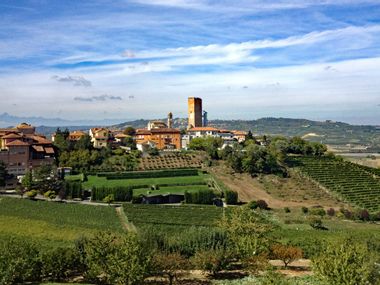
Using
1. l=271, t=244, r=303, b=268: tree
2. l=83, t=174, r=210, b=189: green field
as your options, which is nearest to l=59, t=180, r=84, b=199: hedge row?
l=83, t=174, r=210, b=189: green field

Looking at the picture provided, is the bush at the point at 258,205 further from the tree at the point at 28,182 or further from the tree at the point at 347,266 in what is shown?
the tree at the point at 347,266

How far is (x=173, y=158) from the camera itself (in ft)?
304

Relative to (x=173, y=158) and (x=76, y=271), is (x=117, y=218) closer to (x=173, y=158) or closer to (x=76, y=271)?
(x=76, y=271)

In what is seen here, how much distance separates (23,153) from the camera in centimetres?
7588

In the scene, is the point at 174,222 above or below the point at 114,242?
below

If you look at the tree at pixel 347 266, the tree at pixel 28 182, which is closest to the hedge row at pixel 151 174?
the tree at pixel 28 182

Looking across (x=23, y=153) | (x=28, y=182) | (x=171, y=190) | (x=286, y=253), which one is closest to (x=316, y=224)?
(x=286, y=253)

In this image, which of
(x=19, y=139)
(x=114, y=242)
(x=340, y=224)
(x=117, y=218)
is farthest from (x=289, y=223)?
(x=19, y=139)

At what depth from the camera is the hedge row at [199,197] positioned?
220 feet

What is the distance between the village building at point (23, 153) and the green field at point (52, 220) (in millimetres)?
16284

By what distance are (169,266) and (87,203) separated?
1355 inches

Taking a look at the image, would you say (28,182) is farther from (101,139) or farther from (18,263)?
(18,263)

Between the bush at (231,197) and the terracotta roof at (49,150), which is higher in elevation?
the terracotta roof at (49,150)

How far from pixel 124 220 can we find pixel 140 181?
2147 centimetres
